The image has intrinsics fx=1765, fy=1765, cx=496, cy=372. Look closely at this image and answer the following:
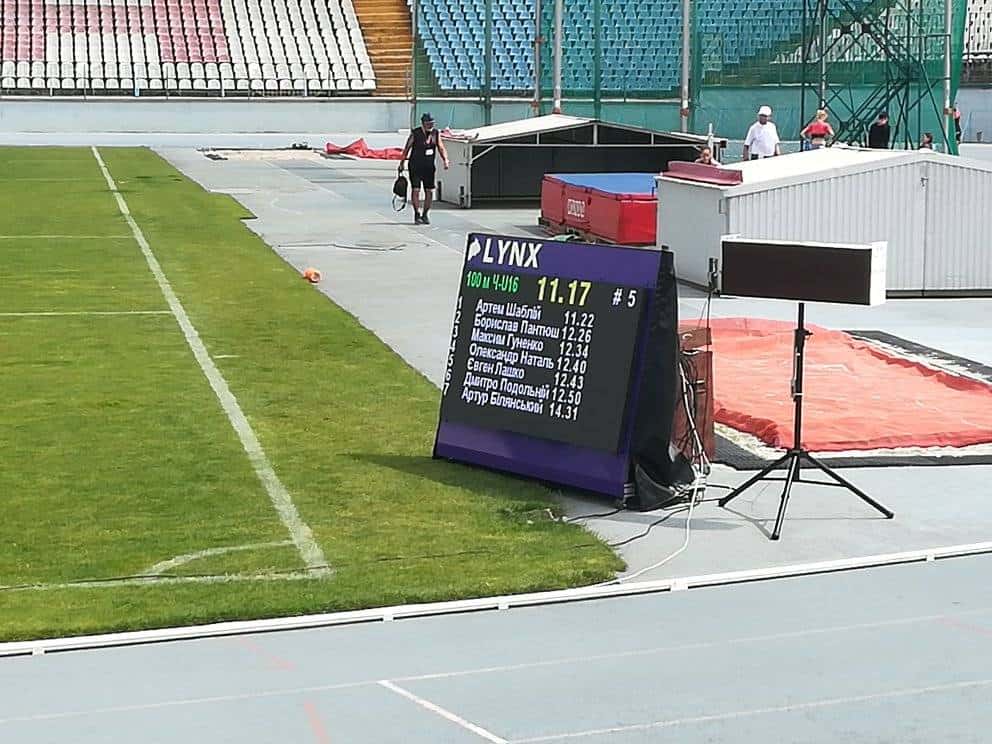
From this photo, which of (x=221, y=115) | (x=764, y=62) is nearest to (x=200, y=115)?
(x=221, y=115)

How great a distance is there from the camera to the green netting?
33.7 m

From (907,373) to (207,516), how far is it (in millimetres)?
6440

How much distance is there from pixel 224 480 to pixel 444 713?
3.99 m

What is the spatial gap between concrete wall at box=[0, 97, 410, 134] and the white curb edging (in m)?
57.1

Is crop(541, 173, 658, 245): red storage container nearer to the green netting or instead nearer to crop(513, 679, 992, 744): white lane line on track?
the green netting

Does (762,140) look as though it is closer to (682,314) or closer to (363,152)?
(682,314)

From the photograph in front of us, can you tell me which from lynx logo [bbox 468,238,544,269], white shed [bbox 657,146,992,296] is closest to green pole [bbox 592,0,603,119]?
white shed [bbox 657,146,992,296]

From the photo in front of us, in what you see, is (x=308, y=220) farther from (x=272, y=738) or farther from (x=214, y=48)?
(x=214, y=48)

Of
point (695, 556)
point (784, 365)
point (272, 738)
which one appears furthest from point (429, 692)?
point (784, 365)

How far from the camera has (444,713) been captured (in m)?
6.17

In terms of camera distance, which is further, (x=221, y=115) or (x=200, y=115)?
(x=221, y=115)

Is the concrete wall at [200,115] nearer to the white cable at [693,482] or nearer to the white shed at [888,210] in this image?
the white shed at [888,210]

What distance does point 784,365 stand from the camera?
1370 cm

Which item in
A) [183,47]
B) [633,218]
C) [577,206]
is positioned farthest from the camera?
[183,47]
